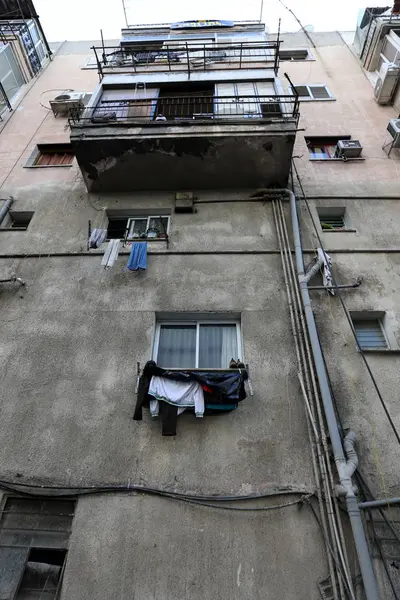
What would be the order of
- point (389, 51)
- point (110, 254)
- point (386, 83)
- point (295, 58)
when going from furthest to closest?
point (295, 58) < point (389, 51) < point (386, 83) < point (110, 254)

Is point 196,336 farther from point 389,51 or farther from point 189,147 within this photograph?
point 389,51

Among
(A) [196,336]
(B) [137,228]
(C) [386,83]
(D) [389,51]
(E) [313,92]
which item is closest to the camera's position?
(A) [196,336]

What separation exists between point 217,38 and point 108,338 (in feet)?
53.3

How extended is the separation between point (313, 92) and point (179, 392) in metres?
13.9

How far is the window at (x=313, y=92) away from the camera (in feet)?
49.6

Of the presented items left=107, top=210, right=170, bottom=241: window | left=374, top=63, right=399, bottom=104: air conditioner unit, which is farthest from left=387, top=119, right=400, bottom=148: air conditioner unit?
left=107, top=210, right=170, bottom=241: window

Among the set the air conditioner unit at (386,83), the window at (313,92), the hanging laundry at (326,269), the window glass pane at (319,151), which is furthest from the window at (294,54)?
the hanging laundry at (326,269)

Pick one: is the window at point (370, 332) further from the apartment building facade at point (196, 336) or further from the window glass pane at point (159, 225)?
the window glass pane at point (159, 225)

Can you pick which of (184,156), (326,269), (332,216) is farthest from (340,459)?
(184,156)

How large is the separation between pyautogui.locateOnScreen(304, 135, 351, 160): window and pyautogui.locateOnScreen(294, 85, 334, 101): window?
2.57 meters

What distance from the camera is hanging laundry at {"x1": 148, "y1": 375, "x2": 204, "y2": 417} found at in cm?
691

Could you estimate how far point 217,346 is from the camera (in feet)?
27.5

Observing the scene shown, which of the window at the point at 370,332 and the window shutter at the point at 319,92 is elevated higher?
the window shutter at the point at 319,92

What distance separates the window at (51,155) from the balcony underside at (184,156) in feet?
9.71
